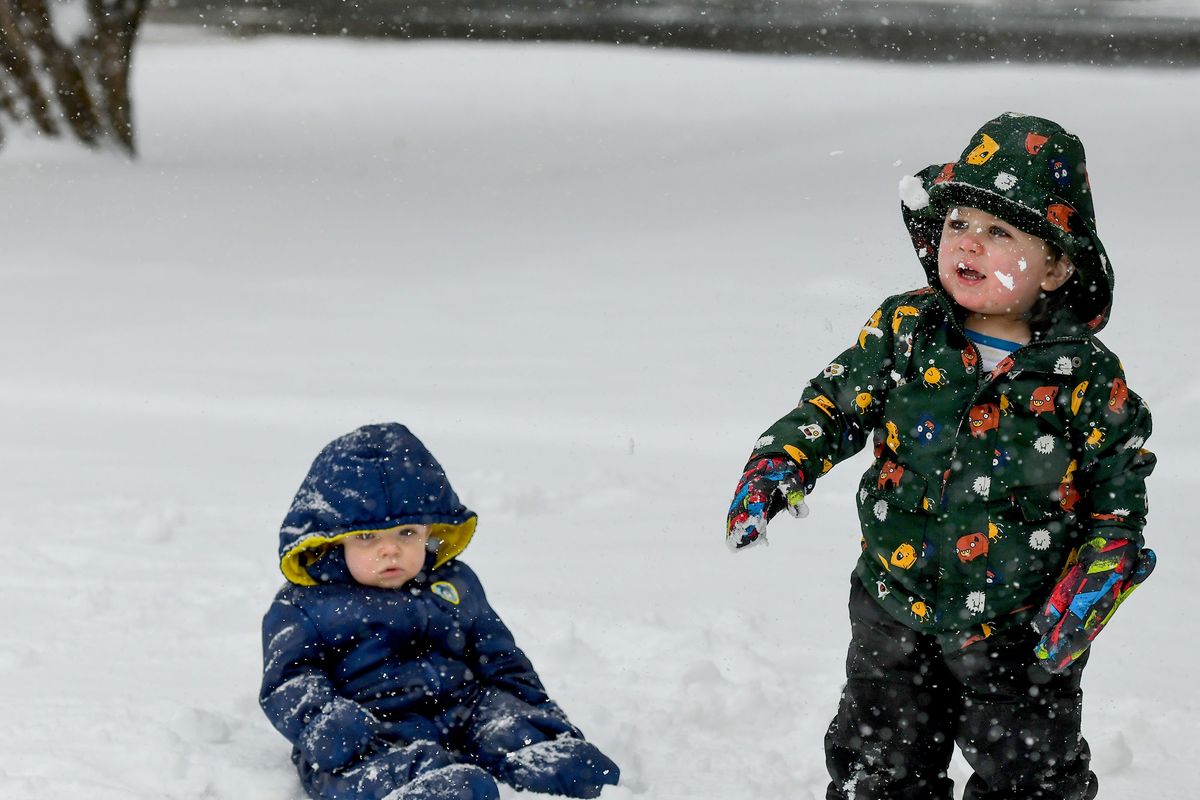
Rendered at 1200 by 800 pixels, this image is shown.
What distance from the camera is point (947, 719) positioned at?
3.04 m

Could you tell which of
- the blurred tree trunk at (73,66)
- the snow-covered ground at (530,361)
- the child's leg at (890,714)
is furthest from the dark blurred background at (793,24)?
the child's leg at (890,714)

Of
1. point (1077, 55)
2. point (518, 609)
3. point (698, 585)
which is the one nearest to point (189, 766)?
point (518, 609)

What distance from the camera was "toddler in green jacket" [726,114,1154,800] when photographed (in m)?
2.80

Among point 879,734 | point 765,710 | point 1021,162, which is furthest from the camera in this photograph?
point 765,710

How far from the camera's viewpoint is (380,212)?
1074 cm

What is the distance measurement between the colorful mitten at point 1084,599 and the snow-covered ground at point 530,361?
1.01m

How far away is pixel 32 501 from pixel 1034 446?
3837 millimetres

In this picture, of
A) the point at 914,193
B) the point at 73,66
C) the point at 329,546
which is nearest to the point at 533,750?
the point at 329,546

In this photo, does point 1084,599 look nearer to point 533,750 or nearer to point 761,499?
point 761,499

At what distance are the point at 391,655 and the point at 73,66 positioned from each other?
8.44m

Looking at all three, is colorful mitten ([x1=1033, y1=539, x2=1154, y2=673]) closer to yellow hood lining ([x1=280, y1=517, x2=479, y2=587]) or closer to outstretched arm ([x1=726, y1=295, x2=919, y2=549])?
outstretched arm ([x1=726, y1=295, x2=919, y2=549])

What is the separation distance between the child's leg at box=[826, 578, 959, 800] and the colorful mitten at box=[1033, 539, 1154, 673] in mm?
273

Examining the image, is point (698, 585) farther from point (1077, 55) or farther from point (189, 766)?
point (1077, 55)

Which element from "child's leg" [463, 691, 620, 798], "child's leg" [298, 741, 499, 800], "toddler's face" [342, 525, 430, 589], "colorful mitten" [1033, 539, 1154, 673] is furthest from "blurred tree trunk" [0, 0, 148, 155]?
"colorful mitten" [1033, 539, 1154, 673]
